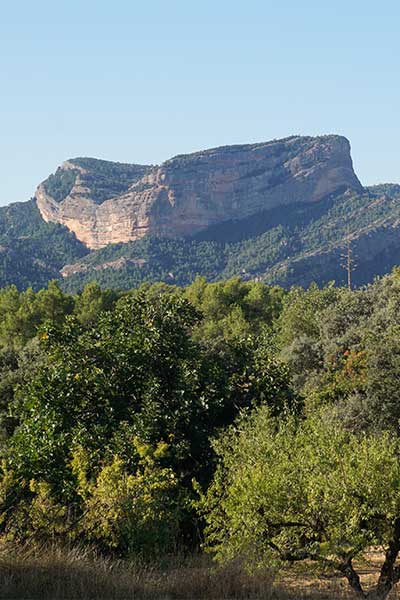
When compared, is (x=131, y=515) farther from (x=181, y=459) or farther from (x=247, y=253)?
(x=247, y=253)

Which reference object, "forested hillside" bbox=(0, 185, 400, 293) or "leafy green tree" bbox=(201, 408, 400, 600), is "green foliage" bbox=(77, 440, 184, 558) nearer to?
"leafy green tree" bbox=(201, 408, 400, 600)

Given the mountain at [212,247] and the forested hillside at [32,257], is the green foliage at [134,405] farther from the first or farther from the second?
the forested hillside at [32,257]

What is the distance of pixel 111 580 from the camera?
7.02 metres

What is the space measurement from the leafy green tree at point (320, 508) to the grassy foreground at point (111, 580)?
128 centimetres

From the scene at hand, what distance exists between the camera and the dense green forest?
32.3ft

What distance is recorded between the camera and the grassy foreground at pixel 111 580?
669cm

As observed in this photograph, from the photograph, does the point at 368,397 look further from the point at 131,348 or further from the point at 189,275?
the point at 189,275

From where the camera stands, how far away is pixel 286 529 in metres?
10.4

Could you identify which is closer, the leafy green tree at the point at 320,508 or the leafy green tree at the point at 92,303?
the leafy green tree at the point at 320,508

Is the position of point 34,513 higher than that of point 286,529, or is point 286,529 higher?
point 34,513

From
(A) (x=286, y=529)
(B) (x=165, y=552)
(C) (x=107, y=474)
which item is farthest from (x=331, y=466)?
(C) (x=107, y=474)

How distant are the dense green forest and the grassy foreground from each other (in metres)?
0.70

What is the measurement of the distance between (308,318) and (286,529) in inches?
1369

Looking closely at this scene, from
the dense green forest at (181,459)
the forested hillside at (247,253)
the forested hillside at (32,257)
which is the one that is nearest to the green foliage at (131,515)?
the dense green forest at (181,459)
